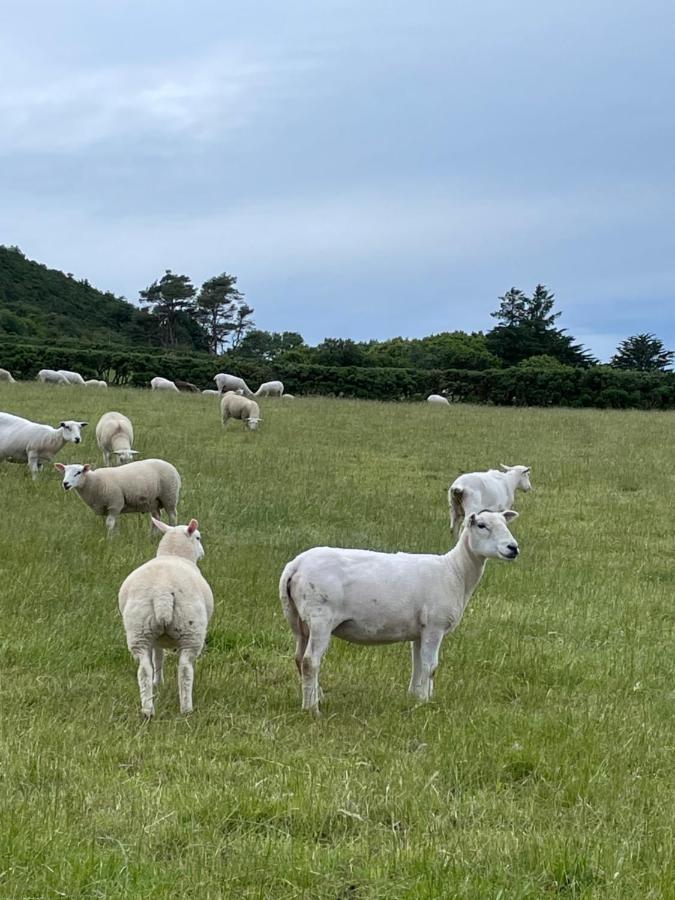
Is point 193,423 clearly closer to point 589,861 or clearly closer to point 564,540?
Result: point 564,540

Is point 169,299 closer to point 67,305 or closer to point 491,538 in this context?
point 67,305

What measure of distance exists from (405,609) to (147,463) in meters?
7.37

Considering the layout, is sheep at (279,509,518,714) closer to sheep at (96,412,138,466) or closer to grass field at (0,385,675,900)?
grass field at (0,385,675,900)

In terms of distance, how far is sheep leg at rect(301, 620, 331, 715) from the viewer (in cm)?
621

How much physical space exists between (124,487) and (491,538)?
6938 millimetres

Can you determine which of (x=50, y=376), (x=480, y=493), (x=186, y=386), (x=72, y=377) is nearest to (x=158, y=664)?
(x=480, y=493)

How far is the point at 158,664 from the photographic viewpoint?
6680 millimetres

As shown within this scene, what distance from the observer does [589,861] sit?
392 centimetres

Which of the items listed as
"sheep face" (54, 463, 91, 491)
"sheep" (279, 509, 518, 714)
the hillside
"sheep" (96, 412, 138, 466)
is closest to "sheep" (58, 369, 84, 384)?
"sheep" (96, 412, 138, 466)

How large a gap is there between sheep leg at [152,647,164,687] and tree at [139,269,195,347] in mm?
96759

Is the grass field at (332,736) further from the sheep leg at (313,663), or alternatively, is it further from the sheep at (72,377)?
the sheep at (72,377)

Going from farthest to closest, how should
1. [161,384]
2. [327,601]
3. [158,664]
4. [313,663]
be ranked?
[161,384] < [158,664] < [327,601] < [313,663]

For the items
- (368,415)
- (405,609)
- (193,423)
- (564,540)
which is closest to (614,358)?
(368,415)

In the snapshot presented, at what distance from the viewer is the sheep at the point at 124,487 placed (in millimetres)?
12422
